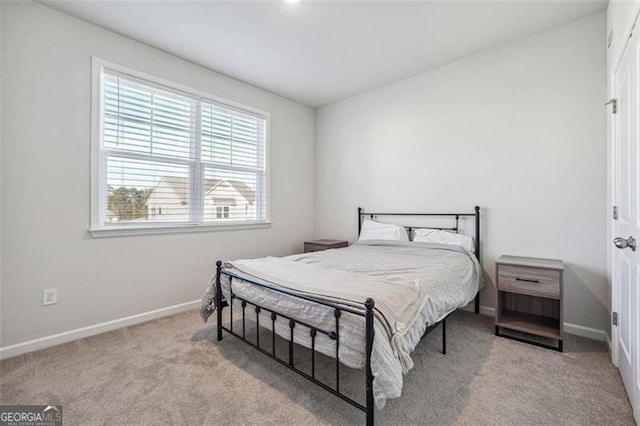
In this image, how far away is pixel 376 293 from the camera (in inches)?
61.9

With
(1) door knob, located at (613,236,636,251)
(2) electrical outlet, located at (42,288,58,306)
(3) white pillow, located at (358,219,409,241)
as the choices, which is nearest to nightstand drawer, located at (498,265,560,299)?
(1) door knob, located at (613,236,636,251)

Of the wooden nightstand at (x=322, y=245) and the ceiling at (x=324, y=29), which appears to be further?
the wooden nightstand at (x=322, y=245)

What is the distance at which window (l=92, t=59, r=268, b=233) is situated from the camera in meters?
2.61

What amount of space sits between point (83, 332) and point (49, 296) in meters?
0.40

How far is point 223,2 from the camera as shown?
2.23m

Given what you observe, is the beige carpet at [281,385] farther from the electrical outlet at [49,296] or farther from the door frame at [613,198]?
the electrical outlet at [49,296]

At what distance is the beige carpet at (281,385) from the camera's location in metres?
1.51

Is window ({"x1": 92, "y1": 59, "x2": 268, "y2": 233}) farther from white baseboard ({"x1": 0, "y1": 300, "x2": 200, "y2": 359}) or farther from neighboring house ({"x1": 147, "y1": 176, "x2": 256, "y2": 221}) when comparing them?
white baseboard ({"x1": 0, "y1": 300, "x2": 200, "y2": 359})

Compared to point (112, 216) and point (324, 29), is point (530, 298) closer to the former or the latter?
point (324, 29)

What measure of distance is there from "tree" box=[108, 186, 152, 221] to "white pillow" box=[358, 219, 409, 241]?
241cm

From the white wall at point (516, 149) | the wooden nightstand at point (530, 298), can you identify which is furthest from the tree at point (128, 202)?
the wooden nightstand at point (530, 298)

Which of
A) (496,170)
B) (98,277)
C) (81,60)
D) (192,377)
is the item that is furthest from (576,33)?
(98,277)

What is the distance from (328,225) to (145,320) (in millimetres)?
2554

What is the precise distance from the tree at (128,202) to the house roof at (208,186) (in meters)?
0.20
